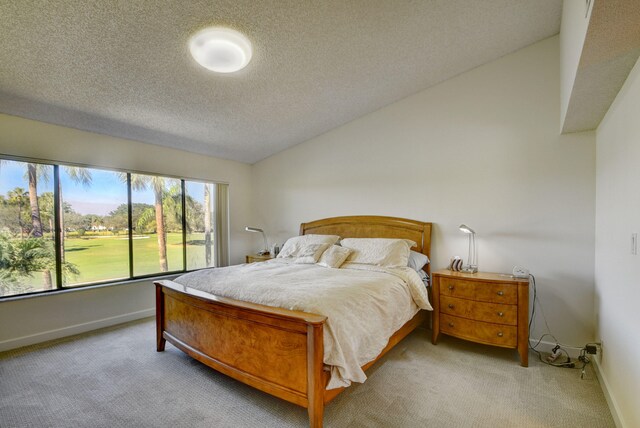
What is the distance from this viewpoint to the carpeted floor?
1.77 meters

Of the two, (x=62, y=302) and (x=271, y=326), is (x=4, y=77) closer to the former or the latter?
(x=62, y=302)

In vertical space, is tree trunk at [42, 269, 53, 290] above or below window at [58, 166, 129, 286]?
below

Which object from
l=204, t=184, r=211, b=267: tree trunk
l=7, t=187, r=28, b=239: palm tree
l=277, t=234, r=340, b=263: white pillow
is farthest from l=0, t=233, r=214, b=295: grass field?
l=277, t=234, r=340, b=263: white pillow

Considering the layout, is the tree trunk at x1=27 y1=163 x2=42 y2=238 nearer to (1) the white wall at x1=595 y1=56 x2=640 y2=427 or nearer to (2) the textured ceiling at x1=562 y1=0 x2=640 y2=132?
(2) the textured ceiling at x1=562 y1=0 x2=640 y2=132

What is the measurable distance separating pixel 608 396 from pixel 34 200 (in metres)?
5.27

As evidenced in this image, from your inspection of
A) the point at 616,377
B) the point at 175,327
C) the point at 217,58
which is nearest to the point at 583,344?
the point at 616,377

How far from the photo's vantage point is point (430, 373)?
231cm

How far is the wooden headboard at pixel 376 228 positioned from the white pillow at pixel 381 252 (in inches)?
9.6

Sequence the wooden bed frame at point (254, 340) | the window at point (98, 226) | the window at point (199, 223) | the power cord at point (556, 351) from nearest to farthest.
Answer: the wooden bed frame at point (254, 340) < the power cord at point (556, 351) < the window at point (98, 226) < the window at point (199, 223)

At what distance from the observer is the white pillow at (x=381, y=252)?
2.97 meters

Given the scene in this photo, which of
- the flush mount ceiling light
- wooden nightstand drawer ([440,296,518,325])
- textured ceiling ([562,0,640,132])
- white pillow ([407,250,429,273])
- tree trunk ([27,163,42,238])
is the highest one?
the flush mount ceiling light

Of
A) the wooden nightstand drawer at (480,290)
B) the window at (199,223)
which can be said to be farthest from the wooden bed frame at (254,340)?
the window at (199,223)

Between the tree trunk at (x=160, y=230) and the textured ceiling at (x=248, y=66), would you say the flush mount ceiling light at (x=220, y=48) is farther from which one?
the tree trunk at (x=160, y=230)

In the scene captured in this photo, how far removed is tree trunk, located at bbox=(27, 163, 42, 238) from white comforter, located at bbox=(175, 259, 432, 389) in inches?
70.6
